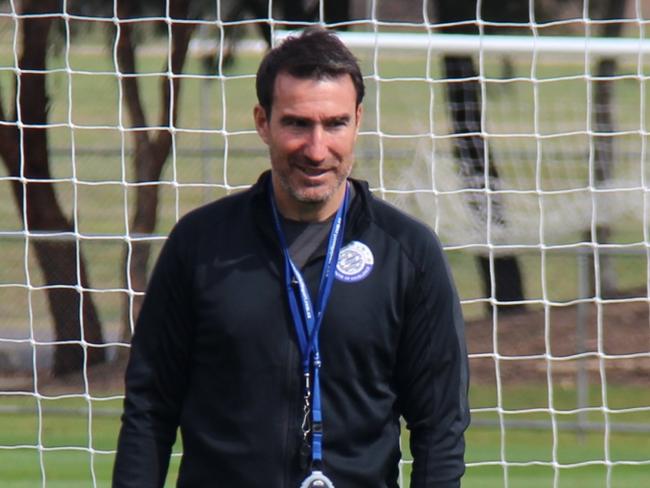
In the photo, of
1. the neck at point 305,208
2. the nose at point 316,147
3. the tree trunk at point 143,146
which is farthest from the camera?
the tree trunk at point 143,146

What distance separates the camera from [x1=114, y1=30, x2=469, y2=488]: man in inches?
104

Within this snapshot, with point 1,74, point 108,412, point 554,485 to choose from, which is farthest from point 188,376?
point 1,74

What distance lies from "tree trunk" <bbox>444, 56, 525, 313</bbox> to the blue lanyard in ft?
14.1

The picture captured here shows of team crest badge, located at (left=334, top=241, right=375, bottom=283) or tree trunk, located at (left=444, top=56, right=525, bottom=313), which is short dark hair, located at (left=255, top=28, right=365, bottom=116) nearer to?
team crest badge, located at (left=334, top=241, right=375, bottom=283)

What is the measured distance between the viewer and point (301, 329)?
263 cm

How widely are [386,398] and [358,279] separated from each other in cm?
25

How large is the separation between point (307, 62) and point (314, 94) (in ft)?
0.23

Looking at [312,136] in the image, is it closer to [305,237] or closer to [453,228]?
[305,237]

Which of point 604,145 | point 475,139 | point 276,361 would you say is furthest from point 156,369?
point 604,145

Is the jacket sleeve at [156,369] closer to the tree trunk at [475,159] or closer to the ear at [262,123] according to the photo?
the ear at [262,123]

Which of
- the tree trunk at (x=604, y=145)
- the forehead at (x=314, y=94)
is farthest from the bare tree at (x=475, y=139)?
the forehead at (x=314, y=94)

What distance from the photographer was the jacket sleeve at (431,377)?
270cm

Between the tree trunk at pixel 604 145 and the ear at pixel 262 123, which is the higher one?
the ear at pixel 262 123

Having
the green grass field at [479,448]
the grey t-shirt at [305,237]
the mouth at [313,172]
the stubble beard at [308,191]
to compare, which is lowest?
the green grass field at [479,448]
